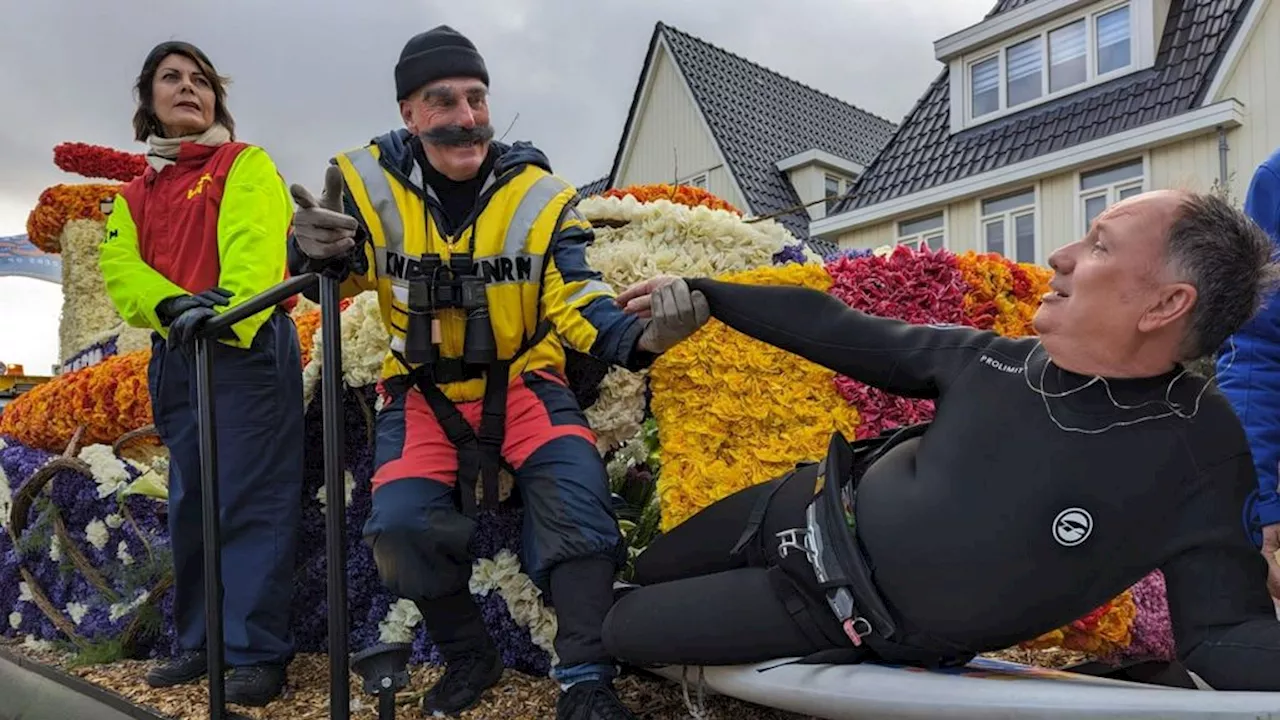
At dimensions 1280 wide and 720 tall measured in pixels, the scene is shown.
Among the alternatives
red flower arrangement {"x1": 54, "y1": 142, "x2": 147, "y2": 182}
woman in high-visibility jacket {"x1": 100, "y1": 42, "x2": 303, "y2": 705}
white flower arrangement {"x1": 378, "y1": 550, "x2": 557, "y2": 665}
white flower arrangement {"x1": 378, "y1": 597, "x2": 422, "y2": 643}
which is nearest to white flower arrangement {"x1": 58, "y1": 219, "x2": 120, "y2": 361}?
red flower arrangement {"x1": 54, "y1": 142, "x2": 147, "y2": 182}

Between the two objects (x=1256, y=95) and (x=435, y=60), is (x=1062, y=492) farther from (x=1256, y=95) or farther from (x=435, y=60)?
(x=1256, y=95)

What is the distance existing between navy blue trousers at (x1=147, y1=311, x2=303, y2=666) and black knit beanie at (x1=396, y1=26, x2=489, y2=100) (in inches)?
36.8

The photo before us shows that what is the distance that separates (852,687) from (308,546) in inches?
84.1

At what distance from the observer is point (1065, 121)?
11016 mm

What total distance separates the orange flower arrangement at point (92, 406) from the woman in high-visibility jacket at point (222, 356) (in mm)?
841

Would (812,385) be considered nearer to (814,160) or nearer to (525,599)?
(525,599)

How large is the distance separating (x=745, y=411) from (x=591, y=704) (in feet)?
2.97

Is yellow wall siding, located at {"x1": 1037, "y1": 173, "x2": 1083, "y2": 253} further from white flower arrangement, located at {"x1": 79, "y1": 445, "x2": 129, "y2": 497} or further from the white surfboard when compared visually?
the white surfboard

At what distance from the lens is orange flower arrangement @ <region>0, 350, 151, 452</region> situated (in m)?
3.67

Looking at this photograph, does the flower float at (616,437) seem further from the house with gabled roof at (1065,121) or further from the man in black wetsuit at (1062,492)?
the house with gabled roof at (1065,121)

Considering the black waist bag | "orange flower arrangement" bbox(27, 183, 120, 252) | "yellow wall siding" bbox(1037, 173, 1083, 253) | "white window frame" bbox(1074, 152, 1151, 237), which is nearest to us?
the black waist bag

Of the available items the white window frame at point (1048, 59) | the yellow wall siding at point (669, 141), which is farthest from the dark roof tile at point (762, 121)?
the white window frame at point (1048, 59)

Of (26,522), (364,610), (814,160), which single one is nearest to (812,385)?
(364,610)

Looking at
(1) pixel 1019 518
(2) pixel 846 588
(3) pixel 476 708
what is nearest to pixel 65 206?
(3) pixel 476 708
